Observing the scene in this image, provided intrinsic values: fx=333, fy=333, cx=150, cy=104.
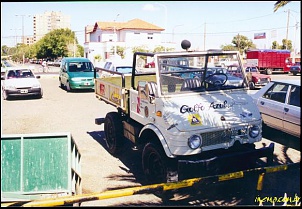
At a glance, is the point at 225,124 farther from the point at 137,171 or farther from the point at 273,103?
the point at 273,103

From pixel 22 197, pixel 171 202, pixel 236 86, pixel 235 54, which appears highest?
pixel 235 54

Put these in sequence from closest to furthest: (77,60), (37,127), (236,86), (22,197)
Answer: (22,197), (236,86), (37,127), (77,60)

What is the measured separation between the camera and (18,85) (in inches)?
607

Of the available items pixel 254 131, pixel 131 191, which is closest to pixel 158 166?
pixel 131 191

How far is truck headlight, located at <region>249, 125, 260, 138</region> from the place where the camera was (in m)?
5.47

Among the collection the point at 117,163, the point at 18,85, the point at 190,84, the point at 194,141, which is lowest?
the point at 117,163

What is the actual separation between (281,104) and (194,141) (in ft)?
11.7

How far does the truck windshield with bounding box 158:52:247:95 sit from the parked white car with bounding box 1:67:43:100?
37.3 ft

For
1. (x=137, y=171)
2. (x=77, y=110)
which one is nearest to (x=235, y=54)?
(x=137, y=171)

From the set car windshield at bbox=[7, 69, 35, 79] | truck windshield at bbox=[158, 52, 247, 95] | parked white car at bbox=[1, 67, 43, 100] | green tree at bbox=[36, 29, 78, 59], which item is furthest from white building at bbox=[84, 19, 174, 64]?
truck windshield at bbox=[158, 52, 247, 95]

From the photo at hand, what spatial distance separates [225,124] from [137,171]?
2231mm

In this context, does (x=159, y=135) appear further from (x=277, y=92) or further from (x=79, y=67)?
(x=79, y=67)

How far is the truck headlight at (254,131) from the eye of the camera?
17.9 feet

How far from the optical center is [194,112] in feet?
17.3
